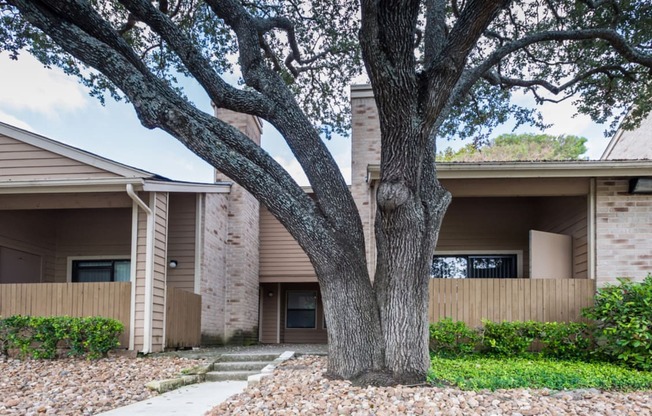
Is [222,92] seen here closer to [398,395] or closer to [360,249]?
[360,249]

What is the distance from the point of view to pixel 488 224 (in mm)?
10727

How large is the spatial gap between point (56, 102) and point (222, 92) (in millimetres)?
15063

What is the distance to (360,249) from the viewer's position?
507 cm

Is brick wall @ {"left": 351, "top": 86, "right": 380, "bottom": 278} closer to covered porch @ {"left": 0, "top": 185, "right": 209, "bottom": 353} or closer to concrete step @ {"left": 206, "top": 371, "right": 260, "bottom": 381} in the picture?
covered porch @ {"left": 0, "top": 185, "right": 209, "bottom": 353}

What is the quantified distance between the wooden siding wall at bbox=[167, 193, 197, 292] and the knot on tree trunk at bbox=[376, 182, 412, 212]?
21.4ft

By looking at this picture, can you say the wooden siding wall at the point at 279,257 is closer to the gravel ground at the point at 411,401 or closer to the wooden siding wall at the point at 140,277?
the wooden siding wall at the point at 140,277

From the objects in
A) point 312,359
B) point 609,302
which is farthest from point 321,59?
point 609,302

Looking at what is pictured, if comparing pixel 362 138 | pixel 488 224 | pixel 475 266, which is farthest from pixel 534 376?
pixel 362 138

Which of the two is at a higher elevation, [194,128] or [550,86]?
[550,86]

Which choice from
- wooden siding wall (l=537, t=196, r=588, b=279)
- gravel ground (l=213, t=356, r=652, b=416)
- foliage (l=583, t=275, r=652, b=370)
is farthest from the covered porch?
wooden siding wall (l=537, t=196, r=588, b=279)

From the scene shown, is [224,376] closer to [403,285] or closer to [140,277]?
[140,277]

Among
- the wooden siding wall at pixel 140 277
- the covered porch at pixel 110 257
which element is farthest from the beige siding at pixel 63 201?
the wooden siding wall at pixel 140 277

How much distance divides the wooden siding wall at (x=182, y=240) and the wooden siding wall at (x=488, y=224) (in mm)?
5109

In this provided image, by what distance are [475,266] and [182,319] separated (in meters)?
5.91
